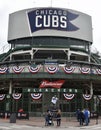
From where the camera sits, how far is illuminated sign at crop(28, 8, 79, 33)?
6688 centimetres

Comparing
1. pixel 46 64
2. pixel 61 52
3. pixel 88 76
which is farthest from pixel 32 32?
pixel 88 76

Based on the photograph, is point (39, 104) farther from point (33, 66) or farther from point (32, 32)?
point (32, 32)

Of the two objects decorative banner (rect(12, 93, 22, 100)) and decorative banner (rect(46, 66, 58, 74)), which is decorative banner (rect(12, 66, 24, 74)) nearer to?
decorative banner (rect(12, 93, 22, 100))

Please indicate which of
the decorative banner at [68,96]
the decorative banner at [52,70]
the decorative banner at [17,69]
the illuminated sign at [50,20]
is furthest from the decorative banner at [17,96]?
the illuminated sign at [50,20]

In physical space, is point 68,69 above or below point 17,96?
above

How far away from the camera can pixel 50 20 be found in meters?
66.9

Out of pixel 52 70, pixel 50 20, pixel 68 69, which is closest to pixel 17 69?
pixel 52 70

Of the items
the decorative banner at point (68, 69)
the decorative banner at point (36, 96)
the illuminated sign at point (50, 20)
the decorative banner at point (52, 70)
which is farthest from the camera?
the illuminated sign at point (50, 20)

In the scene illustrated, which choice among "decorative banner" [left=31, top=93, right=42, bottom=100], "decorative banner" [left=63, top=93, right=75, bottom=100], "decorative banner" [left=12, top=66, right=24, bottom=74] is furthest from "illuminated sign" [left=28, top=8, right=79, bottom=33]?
"decorative banner" [left=31, top=93, right=42, bottom=100]

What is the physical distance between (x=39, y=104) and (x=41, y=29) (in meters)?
19.3

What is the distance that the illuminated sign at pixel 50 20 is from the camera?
219 ft

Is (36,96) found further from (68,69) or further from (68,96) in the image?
(68,69)

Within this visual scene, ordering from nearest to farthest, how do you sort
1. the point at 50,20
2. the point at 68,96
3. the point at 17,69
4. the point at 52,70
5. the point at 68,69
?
the point at 68,96, the point at 52,70, the point at 68,69, the point at 17,69, the point at 50,20

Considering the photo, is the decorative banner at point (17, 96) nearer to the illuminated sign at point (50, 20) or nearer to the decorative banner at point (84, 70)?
the decorative banner at point (84, 70)
